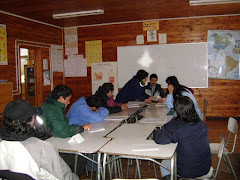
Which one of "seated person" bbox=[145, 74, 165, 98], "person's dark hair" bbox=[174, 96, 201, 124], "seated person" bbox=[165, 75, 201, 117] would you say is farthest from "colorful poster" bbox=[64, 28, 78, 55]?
"person's dark hair" bbox=[174, 96, 201, 124]

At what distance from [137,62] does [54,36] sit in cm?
246

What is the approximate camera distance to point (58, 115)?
8.52 feet

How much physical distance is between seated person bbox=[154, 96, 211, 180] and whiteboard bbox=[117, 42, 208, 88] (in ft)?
14.8

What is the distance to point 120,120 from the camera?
3.41 metres

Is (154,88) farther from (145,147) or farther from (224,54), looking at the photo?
(145,147)

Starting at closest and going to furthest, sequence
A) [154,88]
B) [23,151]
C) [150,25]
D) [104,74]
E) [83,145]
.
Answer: [23,151] → [83,145] → [154,88] → [150,25] → [104,74]

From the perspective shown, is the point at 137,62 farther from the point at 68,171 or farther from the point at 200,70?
the point at 68,171

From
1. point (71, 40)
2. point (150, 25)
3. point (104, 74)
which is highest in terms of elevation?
point (150, 25)

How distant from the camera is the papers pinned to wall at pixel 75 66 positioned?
740 cm

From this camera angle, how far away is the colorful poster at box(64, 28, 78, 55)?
24.1 feet

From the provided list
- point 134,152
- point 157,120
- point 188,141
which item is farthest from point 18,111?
point 157,120

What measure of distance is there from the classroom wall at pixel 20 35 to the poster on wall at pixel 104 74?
134cm

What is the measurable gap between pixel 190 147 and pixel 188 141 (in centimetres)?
5

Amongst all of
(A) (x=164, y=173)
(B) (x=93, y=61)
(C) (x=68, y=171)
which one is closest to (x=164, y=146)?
(A) (x=164, y=173)
